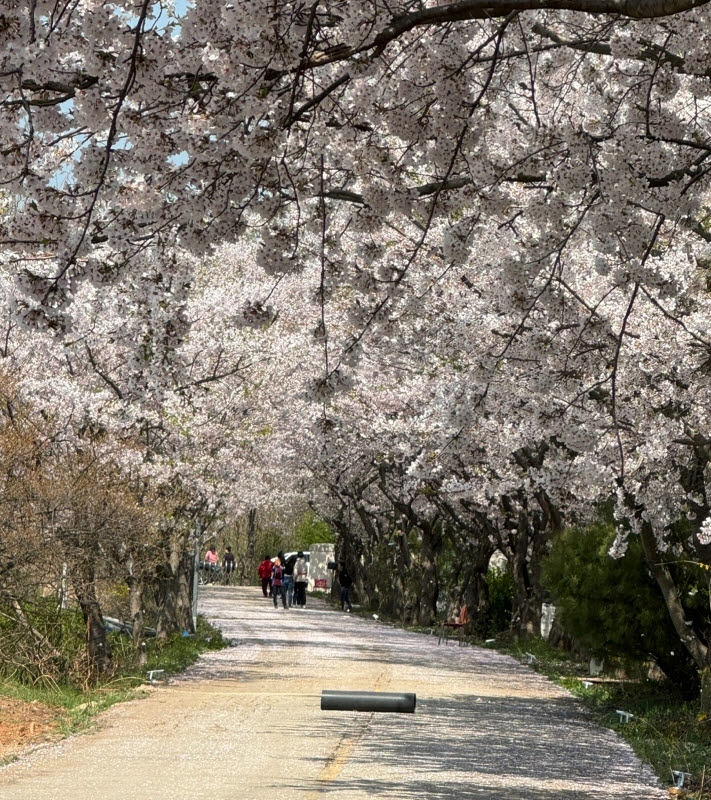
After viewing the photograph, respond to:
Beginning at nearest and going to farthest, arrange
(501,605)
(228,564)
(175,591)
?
(175,591)
(501,605)
(228,564)

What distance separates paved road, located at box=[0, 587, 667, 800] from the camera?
904 centimetres

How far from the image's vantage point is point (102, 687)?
15.6 metres

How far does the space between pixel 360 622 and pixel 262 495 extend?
17.9ft

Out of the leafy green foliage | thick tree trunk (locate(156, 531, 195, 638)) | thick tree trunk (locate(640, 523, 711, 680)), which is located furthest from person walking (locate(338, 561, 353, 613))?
thick tree trunk (locate(640, 523, 711, 680))

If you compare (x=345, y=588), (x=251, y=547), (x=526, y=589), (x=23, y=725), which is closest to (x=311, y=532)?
(x=251, y=547)

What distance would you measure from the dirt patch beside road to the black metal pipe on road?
8.47ft

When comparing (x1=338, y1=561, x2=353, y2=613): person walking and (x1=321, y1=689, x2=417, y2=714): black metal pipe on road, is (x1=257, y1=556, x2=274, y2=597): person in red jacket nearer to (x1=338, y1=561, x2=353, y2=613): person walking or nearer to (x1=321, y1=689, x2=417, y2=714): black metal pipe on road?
(x1=338, y1=561, x2=353, y2=613): person walking

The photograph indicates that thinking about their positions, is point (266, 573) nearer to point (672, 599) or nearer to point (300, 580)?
point (300, 580)

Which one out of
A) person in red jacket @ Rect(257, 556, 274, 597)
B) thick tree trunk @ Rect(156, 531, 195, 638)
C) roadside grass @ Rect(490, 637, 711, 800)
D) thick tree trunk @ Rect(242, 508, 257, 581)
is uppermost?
thick tree trunk @ Rect(242, 508, 257, 581)

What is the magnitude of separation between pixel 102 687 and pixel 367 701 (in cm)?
627

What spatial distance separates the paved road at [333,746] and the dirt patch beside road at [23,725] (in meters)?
0.30

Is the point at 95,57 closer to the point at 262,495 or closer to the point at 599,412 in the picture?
the point at 599,412

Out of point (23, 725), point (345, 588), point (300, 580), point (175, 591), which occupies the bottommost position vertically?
point (23, 725)

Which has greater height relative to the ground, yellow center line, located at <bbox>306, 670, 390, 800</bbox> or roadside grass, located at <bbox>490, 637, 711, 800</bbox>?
roadside grass, located at <bbox>490, 637, 711, 800</bbox>
